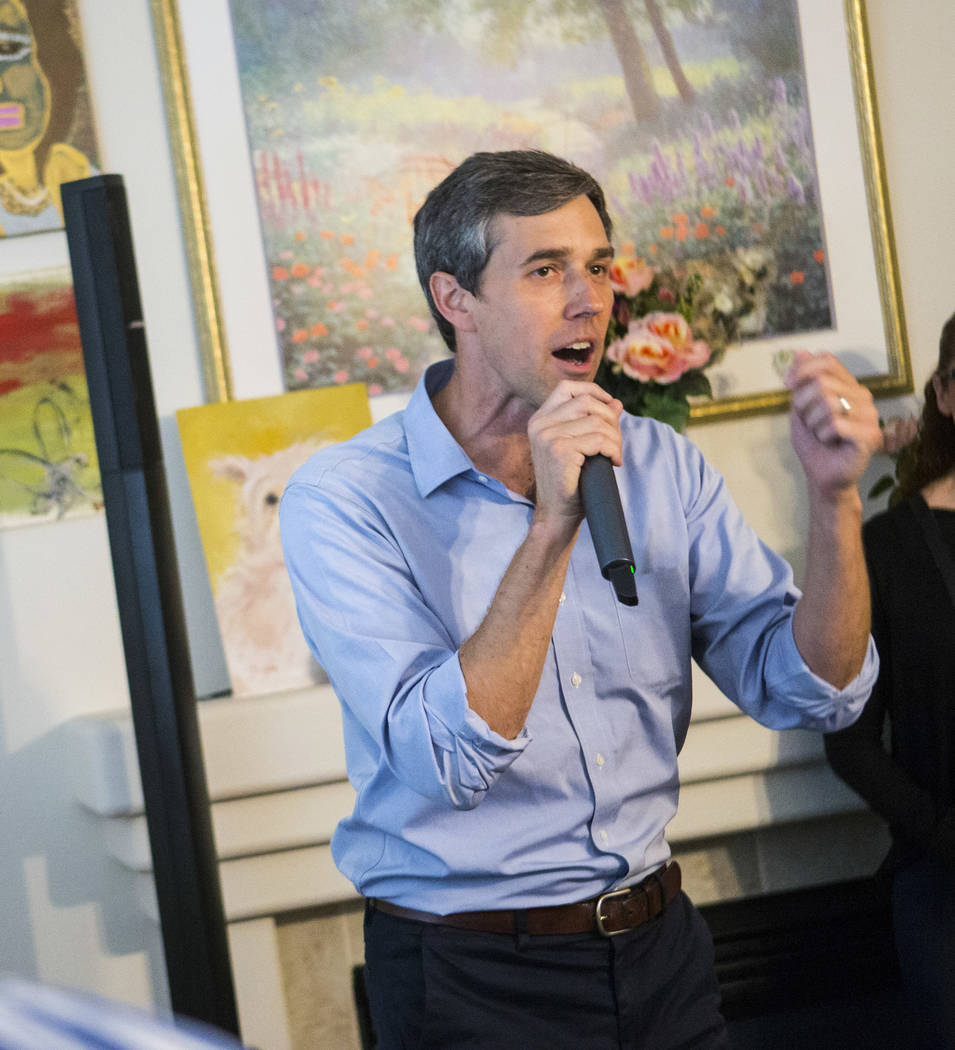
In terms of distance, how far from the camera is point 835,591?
3.91 feet

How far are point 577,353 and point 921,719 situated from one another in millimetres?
1042

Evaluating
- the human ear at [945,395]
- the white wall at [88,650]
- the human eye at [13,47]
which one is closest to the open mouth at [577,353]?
the human ear at [945,395]

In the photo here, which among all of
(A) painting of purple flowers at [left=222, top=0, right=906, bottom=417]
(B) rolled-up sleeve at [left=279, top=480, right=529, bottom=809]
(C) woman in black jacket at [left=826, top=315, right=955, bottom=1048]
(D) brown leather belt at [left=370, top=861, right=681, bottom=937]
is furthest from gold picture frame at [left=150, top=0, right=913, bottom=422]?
(D) brown leather belt at [left=370, top=861, right=681, bottom=937]

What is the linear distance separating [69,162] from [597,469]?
5.26 feet

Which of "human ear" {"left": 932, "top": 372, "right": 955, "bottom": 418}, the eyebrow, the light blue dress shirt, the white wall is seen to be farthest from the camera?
the white wall

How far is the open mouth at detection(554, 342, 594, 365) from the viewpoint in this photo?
Answer: 1277 millimetres

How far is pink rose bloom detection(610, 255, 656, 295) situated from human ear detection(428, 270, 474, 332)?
2.85 feet

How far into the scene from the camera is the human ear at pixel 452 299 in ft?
4.51

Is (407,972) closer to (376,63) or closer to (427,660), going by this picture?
(427,660)

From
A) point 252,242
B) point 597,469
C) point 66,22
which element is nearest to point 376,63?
point 252,242

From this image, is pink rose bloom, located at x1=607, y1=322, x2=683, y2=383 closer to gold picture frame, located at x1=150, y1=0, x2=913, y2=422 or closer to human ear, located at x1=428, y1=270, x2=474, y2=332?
gold picture frame, located at x1=150, y1=0, x2=913, y2=422

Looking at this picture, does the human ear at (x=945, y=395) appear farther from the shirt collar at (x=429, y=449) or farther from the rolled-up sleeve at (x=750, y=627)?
the shirt collar at (x=429, y=449)

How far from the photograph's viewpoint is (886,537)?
Answer: 203cm

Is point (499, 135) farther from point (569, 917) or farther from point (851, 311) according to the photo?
point (569, 917)
